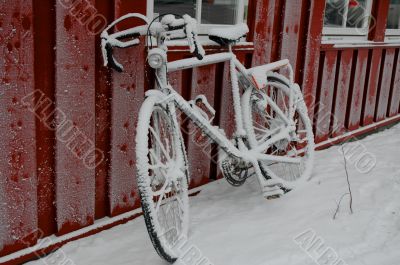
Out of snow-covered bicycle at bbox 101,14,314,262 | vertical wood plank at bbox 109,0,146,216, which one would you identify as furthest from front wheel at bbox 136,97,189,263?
vertical wood plank at bbox 109,0,146,216

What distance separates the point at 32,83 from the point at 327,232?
6.09 ft

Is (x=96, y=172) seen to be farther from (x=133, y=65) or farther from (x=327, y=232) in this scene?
(x=327, y=232)

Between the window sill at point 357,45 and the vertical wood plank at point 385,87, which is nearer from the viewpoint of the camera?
the window sill at point 357,45

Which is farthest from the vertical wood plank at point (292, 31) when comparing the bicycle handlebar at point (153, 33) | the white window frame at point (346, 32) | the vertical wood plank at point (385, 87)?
the vertical wood plank at point (385, 87)

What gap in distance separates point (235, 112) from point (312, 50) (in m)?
1.61

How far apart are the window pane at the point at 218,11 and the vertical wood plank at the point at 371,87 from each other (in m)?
2.45

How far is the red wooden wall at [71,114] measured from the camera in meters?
2.37

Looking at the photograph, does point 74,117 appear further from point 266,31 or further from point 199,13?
point 266,31

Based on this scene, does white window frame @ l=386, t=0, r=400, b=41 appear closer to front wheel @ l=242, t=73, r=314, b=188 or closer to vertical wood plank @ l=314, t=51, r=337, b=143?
vertical wood plank @ l=314, t=51, r=337, b=143

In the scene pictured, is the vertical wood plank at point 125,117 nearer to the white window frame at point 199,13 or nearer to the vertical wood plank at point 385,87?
the white window frame at point 199,13

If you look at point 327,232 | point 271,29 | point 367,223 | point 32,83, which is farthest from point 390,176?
point 32,83

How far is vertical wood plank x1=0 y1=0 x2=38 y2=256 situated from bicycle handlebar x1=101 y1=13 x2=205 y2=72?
0.41m

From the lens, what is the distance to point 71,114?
8.63ft

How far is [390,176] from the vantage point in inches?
151
